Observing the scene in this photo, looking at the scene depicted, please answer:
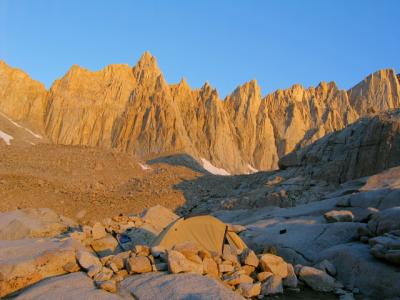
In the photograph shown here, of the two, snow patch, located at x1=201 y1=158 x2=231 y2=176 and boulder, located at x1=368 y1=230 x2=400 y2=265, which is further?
snow patch, located at x1=201 y1=158 x2=231 y2=176

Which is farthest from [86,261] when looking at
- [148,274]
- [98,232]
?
[98,232]

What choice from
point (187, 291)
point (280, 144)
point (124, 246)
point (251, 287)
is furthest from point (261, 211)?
point (280, 144)

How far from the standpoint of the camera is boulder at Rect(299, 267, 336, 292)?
10.5m

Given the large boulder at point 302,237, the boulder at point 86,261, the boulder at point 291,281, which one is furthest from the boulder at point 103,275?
the large boulder at point 302,237

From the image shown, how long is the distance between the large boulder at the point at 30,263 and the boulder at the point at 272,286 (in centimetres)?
469

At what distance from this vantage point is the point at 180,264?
373 inches

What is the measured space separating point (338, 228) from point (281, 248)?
6.87 feet

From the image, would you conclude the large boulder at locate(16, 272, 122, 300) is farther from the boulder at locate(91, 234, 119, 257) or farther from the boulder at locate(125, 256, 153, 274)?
the boulder at locate(91, 234, 119, 257)

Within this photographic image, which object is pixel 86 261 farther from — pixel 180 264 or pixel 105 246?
pixel 105 246

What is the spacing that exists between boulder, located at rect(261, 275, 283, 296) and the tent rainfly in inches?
111

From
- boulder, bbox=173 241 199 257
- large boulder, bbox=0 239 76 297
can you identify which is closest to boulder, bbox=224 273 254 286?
boulder, bbox=173 241 199 257

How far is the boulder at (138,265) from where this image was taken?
969 cm

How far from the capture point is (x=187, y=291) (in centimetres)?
829

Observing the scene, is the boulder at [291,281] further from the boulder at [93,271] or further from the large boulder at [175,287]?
the boulder at [93,271]
